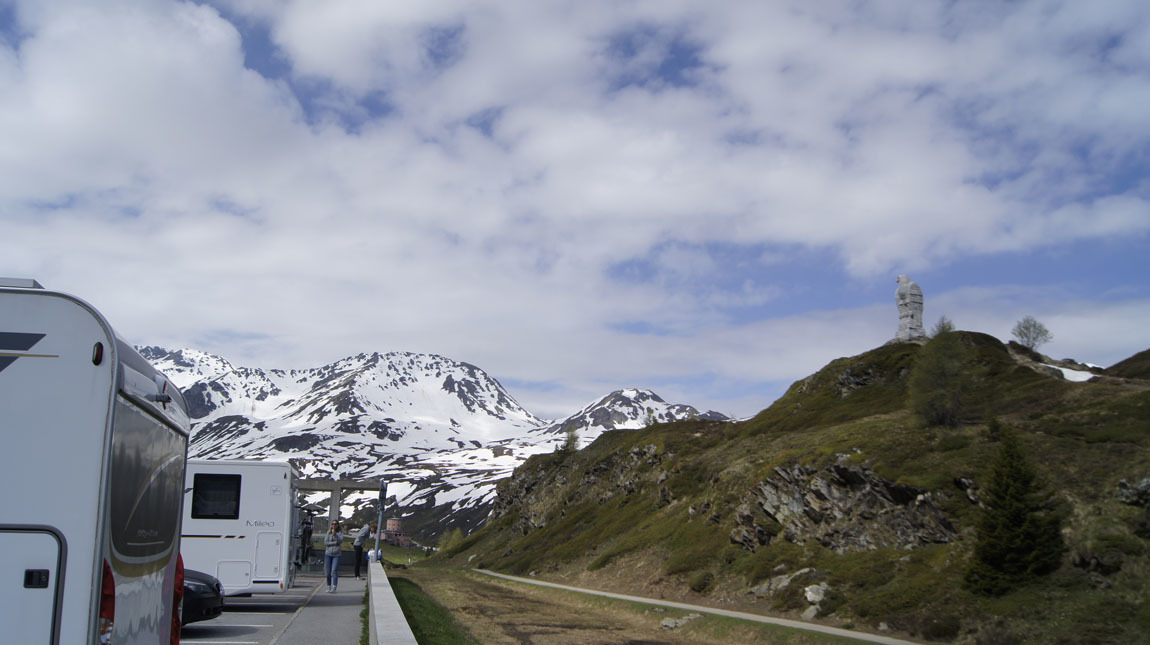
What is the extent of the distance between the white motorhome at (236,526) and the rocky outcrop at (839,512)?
23863 millimetres

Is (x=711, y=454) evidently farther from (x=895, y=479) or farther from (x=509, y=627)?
(x=509, y=627)

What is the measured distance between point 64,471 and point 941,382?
45.1 metres

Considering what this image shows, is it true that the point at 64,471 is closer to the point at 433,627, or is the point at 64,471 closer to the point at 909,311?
the point at 433,627

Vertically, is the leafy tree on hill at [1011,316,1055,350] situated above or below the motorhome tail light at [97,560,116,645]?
above

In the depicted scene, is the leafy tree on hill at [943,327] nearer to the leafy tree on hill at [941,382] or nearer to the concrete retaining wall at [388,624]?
the leafy tree on hill at [941,382]

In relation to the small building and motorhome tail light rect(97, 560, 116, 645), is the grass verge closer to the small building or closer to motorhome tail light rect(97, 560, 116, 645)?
motorhome tail light rect(97, 560, 116, 645)

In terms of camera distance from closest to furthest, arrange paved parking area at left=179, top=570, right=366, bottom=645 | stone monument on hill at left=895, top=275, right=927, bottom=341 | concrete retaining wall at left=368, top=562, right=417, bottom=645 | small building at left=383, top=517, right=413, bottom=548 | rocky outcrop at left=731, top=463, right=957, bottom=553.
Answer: concrete retaining wall at left=368, top=562, right=417, bottom=645
paved parking area at left=179, top=570, right=366, bottom=645
rocky outcrop at left=731, top=463, right=957, bottom=553
stone monument on hill at left=895, top=275, right=927, bottom=341
small building at left=383, top=517, right=413, bottom=548

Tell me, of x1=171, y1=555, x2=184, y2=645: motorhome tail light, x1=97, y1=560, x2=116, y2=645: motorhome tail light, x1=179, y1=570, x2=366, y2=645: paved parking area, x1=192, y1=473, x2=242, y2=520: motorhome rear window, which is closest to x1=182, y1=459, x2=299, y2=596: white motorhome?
x1=192, y1=473, x2=242, y2=520: motorhome rear window

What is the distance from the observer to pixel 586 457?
314 feet

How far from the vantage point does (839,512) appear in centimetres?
3622

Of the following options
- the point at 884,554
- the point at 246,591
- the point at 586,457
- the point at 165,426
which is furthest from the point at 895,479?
the point at 586,457

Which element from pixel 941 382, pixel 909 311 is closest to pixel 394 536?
pixel 909 311

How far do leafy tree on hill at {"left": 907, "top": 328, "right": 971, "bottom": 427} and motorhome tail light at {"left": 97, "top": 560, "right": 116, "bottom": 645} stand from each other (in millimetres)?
42685

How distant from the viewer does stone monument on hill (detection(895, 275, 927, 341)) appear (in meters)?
74.0
